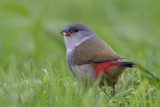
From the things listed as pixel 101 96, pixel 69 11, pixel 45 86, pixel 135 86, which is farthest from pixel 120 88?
pixel 69 11

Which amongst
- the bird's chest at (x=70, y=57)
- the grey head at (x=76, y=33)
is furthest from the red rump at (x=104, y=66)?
the grey head at (x=76, y=33)

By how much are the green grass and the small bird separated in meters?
0.15

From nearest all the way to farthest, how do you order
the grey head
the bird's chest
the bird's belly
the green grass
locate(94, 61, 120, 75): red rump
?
the green grass < locate(94, 61, 120, 75): red rump < the bird's belly < the bird's chest < the grey head

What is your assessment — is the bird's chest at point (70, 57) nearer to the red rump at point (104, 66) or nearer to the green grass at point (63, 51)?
the green grass at point (63, 51)

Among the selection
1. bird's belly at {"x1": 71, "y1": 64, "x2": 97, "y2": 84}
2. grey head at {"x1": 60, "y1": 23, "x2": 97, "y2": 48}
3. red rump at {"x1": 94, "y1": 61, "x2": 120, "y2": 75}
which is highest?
grey head at {"x1": 60, "y1": 23, "x2": 97, "y2": 48}

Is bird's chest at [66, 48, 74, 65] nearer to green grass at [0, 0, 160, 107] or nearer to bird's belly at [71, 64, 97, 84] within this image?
bird's belly at [71, 64, 97, 84]

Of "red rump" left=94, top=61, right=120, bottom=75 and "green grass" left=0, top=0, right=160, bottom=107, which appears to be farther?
"red rump" left=94, top=61, right=120, bottom=75

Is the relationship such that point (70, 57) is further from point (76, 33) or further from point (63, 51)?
point (63, 51)

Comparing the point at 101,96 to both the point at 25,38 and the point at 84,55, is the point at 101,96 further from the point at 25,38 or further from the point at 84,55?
the point at 25,38

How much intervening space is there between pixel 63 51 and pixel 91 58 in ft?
8.60

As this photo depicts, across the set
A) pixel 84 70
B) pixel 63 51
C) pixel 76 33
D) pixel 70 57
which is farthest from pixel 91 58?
pixel 63 51

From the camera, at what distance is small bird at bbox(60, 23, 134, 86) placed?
12.5ft

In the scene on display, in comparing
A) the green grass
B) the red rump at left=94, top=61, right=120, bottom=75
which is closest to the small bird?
the red rump at left=94, top=61, right=120, bottom=75

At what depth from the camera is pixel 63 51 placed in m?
6.60
